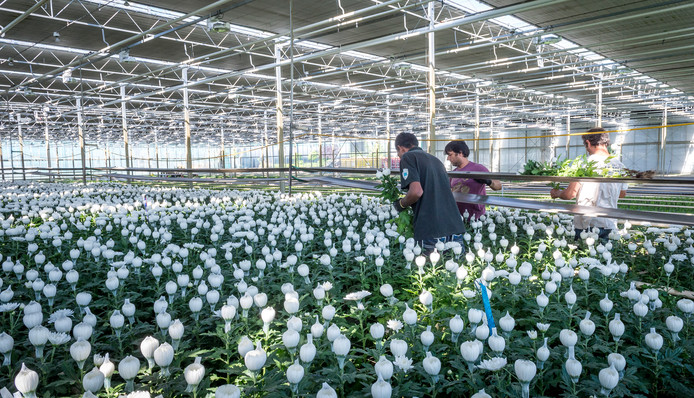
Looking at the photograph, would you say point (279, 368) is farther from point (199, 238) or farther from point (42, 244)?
point (42, 244)

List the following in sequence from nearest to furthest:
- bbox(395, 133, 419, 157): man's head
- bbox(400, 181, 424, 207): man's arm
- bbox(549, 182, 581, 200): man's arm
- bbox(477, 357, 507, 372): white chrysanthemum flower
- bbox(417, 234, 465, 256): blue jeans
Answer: bbox(477, 357, 507, 372): white chrysanthemum flower
bbox(400, 181, 424, 207): man's arm
bbox(417, 234, 465, 256): blue jeans
bbox(395, 133, 419, 157): man's head
bbox(549, 182, 581, 200): man's arm

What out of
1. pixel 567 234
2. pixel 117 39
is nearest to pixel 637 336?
pixel 567 234

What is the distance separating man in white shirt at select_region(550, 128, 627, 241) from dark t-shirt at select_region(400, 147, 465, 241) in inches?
58.4

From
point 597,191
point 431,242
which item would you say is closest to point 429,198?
point 431,242

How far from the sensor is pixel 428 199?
12.4 feet

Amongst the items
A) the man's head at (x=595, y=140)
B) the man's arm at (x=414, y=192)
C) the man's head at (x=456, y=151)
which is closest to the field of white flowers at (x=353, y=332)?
the man's arm at (x=414, y=192)

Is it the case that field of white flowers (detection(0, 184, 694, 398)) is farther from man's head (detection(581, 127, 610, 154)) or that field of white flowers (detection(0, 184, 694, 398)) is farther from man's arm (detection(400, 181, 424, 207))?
man's head (detection(581, 127, 610, 154))

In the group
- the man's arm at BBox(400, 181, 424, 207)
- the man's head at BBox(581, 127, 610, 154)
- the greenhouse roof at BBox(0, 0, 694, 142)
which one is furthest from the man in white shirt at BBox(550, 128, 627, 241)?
the greenhouse roof at BBox(0, 0, 694, 142)

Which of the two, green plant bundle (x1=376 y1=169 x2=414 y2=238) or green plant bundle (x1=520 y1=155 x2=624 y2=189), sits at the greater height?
green plant bundle (x1=520 y1=155 x2=624 y2=189)

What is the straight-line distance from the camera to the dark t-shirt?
3713mm

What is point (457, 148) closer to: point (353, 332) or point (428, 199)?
point (428, 199)

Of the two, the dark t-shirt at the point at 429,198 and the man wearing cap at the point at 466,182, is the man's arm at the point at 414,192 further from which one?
the man wearing cap at the point at 466,182

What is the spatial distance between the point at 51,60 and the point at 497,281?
1792 cm

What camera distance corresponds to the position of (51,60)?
1541 centimetres
